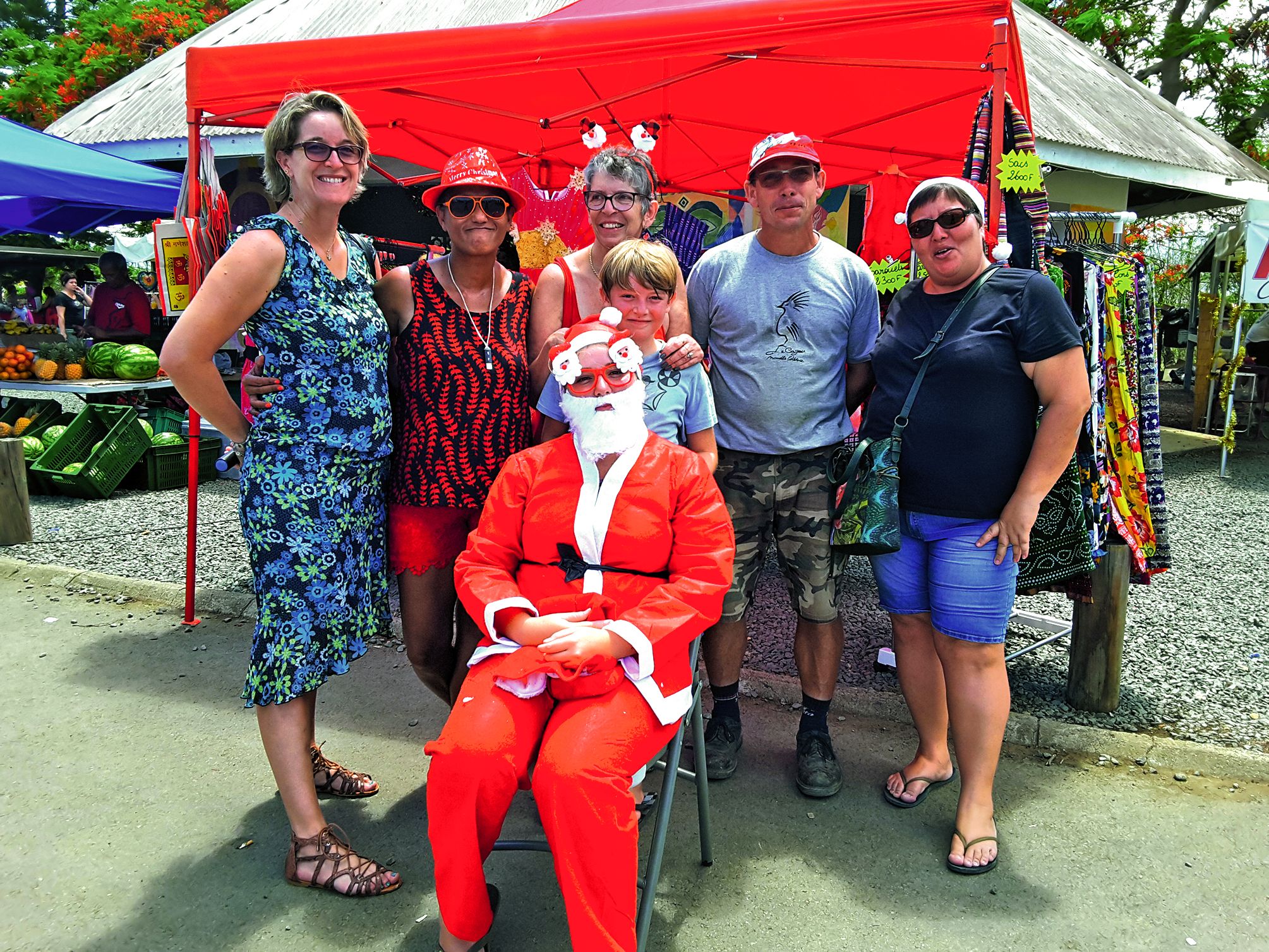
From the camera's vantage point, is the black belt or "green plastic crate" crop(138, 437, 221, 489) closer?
the black belt

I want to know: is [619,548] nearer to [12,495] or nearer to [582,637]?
[582,637]

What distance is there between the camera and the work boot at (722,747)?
124 inches

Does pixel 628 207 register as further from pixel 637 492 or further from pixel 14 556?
pixel 14 556

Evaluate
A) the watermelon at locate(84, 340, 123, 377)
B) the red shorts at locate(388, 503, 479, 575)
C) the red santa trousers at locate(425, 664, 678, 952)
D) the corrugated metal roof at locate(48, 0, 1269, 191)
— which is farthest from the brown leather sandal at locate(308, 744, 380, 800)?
the watermelon at locate(84, 340, 123, 377)

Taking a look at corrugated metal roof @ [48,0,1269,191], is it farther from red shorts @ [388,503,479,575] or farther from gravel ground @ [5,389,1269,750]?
red shorts @ [388,503,479,575]

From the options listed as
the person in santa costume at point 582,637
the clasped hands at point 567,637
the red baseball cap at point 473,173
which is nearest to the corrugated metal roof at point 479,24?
the red baseball cap at point 473,173

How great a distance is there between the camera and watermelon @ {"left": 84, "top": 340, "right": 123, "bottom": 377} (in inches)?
339

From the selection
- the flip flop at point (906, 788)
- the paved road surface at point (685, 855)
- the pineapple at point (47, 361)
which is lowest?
the paved road surface at point (685, 855)

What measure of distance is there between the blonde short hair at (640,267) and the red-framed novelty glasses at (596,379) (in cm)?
33

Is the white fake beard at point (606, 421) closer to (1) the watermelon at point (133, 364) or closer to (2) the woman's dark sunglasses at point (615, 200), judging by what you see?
(2) the woman's dark sunglasses at point (615, 200)

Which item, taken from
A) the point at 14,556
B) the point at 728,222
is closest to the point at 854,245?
the point at 728,222

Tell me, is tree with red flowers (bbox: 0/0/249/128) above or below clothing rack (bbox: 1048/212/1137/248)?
above

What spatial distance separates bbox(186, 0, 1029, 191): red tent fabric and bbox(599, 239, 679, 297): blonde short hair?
4.14 ft

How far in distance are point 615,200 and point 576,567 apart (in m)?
1.27
